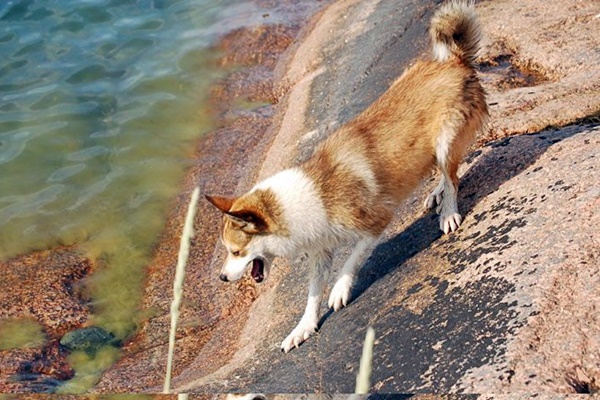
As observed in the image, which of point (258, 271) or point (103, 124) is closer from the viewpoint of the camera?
point (258, 271)

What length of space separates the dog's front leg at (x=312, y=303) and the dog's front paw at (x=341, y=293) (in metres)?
0.10

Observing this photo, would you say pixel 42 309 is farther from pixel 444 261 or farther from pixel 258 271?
pixel 444 261

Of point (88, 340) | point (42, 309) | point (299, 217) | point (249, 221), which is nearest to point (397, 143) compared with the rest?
point (299, 217)

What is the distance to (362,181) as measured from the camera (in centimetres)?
518

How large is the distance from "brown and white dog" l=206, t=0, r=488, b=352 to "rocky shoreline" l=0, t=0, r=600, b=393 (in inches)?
11.8

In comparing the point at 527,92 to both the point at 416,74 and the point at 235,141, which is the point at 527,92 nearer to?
the point at 416,74

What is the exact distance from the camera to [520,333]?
151 inches

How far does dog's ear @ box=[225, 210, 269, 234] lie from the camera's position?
4.85m

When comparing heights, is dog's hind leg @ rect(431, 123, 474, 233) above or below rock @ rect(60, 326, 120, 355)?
above

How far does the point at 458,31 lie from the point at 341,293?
1985mm

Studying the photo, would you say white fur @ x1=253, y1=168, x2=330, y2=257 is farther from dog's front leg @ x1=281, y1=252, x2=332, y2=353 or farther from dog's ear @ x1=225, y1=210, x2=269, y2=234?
dog's front leg @ x1=281, y1=252, x2=332, y2=353

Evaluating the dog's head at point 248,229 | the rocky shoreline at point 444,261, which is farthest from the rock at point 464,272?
the dog's head at point 248,229

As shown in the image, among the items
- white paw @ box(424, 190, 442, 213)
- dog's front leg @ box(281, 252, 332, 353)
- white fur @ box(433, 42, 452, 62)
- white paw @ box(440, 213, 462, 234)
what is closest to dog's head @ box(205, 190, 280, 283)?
dog's front leg @ box(281, 252, 332, 353)

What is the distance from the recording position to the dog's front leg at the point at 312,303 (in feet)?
17.0
